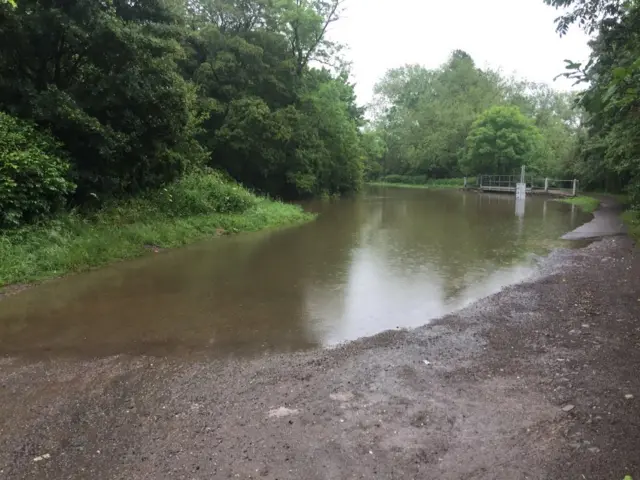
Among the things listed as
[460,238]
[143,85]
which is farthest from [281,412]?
[460,238]

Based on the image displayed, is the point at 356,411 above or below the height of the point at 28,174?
below

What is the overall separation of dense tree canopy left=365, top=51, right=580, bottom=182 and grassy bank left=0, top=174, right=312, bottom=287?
108ft

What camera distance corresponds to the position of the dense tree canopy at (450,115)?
171ft

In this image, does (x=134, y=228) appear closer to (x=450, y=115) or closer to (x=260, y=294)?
(x=260, y=294)

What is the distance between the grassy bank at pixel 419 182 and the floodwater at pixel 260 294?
40773 mm

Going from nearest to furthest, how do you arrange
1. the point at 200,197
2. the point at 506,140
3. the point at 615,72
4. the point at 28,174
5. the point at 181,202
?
the point at 615,72
the point at 28,174
the point at 181,202
the point at 200,197
the point at 506,140

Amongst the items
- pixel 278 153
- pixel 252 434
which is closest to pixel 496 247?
pixel 252 434

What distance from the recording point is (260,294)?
28.6 ft

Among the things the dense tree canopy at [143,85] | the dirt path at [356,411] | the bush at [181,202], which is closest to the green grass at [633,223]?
the dirt path at [356,411]

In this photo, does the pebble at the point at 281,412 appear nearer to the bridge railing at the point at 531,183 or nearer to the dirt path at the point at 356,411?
the dirt path at the point at 356,411

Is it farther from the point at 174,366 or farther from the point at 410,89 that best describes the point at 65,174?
the point at 410,89

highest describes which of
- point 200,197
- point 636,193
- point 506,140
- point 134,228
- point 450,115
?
point 450,115

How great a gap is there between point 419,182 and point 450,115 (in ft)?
31.7

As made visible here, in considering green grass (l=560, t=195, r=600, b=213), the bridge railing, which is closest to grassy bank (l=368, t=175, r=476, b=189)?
the bridge railing
